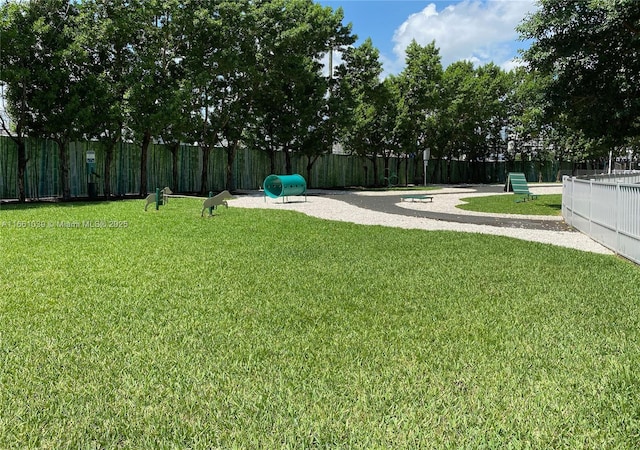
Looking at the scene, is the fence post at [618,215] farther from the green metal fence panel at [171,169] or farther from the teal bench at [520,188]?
the green metal fence panel at [171,169]

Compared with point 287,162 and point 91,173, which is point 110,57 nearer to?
point 91,173

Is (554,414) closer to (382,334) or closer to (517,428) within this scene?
(517,428)

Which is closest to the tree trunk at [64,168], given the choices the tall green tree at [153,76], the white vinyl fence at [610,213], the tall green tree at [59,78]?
the tall green tree at [59,78]

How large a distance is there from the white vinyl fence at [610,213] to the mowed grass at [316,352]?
3.21 feet

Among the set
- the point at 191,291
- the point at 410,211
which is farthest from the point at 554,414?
the point at 410,211

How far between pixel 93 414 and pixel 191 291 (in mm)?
2366

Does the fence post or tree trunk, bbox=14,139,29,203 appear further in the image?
tree trunk, bbox=14,139,29,203

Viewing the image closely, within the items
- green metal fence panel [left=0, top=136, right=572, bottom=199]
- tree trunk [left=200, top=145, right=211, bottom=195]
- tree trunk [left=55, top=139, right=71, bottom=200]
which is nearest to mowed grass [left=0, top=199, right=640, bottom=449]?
tree trunk [left=55, top=139, right=71, bottom=200]

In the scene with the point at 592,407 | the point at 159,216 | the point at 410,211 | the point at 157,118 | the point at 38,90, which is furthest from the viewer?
the point at 157,118

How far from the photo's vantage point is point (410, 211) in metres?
14.7

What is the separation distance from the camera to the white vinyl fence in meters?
6.87

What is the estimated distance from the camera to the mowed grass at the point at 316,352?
7.56 ft

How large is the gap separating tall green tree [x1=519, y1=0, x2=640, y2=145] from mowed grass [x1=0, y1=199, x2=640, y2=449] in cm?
841

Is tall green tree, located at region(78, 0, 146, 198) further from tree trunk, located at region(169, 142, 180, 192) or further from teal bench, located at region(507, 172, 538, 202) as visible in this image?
teal bench, located at region(507, 172, 538, 202)
